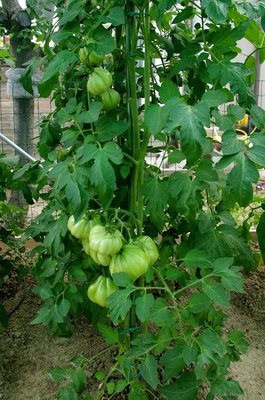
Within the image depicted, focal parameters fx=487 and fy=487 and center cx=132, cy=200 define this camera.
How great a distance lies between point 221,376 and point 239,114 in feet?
2.21

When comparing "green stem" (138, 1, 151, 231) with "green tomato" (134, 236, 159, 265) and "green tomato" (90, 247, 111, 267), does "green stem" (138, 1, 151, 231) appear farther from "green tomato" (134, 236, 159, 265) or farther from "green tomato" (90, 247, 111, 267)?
"green tomato" (90, 247, 111, 267)

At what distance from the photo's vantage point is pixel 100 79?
3.95 feet

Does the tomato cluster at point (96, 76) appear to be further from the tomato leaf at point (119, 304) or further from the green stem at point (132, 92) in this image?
the tomato leaf at point (119, 304)

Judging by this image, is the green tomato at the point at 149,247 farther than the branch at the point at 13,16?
No

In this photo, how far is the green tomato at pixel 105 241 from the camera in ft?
3.77

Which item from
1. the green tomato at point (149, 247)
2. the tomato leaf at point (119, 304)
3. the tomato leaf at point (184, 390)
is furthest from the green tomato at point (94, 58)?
the tomato leaf at point (184, 390)

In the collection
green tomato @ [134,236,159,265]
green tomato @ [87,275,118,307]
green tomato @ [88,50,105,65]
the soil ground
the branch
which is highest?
green tomato @ [88,50,105,65]

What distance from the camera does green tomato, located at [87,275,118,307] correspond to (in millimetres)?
1280

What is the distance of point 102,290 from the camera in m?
1.29

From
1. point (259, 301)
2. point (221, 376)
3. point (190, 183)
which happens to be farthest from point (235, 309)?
point (190, 183)

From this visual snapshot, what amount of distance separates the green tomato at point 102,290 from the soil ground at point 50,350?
0.62 meters

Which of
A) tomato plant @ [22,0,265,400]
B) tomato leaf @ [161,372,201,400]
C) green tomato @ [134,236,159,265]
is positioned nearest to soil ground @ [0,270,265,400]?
tomato plant @ [22,0,265,400]

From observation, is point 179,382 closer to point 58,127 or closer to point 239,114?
point 239,114

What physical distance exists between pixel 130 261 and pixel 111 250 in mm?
57
